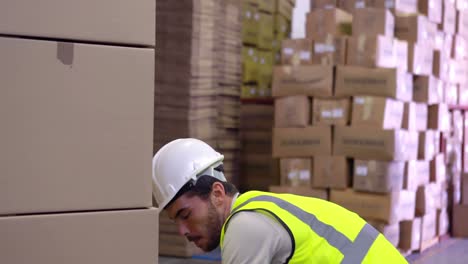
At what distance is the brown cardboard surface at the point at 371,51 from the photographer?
6895mm

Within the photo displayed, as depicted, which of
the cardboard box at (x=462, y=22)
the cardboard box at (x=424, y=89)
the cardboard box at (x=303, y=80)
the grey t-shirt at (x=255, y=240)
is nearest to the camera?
the grey t-shirt at (x=255, y=240)

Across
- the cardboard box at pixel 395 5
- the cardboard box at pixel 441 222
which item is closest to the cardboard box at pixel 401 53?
the cardboard box at pixel 395 5

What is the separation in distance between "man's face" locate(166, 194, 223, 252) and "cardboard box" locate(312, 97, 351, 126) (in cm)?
469

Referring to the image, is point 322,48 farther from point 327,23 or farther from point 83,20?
point 83,20

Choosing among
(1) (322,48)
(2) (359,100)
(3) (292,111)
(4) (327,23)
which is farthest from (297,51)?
(2) (359,100)

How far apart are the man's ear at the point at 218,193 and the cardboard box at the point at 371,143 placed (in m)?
4.55

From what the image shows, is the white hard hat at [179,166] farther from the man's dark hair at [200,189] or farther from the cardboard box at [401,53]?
the cardboard box at [401,53]

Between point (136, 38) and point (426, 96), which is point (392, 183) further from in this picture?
point (136, 38)

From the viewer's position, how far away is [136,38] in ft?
8.02

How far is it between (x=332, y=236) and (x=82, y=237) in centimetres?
72

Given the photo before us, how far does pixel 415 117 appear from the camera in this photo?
24.2 feet

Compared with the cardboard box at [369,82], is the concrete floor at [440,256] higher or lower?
lower

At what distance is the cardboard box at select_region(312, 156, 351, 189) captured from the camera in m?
6.97

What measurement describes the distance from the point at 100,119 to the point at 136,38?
0.92 ft
